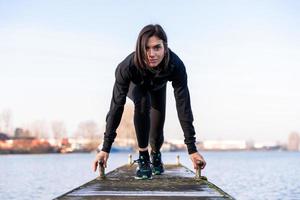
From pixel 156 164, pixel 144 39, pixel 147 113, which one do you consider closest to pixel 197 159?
pixel 147 113

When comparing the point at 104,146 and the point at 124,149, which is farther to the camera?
the point at 124,149

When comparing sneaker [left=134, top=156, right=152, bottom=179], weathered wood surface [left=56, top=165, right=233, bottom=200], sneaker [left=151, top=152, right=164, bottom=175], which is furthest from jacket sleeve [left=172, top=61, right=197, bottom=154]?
sneaker [left=151, top=152, right=164, bottom=175]

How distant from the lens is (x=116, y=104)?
21.4ft

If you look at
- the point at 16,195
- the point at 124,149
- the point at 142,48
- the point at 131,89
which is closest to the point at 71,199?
the point at 142,48

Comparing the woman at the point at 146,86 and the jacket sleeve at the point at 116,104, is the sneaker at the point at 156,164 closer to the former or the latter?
the woman at the point at 146,86

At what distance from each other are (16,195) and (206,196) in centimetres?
2506

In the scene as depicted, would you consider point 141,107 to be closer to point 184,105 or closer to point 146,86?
point 146,86

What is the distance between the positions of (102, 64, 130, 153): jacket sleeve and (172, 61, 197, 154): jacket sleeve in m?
0.64

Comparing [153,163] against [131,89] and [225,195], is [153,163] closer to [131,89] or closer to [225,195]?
[131,89]

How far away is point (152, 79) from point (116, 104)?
596 mm

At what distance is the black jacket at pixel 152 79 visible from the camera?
645cm

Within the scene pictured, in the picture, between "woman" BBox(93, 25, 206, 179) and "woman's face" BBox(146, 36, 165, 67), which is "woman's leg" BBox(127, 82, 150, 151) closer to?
"woman" BBox(93, 25, 206, 179)

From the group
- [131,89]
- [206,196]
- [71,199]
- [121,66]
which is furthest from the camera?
[131,89]

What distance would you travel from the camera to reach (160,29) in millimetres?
6180
